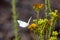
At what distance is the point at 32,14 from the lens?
2.52 meters

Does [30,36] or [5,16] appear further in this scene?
[5,16]

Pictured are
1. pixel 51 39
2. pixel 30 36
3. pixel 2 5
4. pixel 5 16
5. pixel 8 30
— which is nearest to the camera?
pixel 51 39

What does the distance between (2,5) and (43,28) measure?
1.59 meters

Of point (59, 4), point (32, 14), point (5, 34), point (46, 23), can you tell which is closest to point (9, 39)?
point (5, 34)

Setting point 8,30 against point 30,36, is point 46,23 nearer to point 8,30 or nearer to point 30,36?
point 30,36

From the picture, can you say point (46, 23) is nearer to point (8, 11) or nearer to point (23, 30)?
point (23, 30)

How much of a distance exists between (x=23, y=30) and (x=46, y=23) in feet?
3.40

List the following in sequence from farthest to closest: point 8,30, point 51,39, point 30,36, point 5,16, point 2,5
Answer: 1. point 2,5
2. point 5,16
3. point 8,30
4. point 30,36
5. point 51,39

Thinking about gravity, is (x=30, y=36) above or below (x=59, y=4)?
below

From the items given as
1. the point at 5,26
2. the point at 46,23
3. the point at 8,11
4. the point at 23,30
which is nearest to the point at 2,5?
the point at 8,11

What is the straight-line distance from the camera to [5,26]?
253 cm

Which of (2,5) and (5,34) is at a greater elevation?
(2,5)

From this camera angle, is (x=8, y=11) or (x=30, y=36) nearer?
(x=30, y=36)

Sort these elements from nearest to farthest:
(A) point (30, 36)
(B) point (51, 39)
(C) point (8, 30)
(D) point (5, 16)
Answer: (B) point (51, 39)
(A) point (30, 36)
(C) point (8, 30)
(D) point (5, 16)
